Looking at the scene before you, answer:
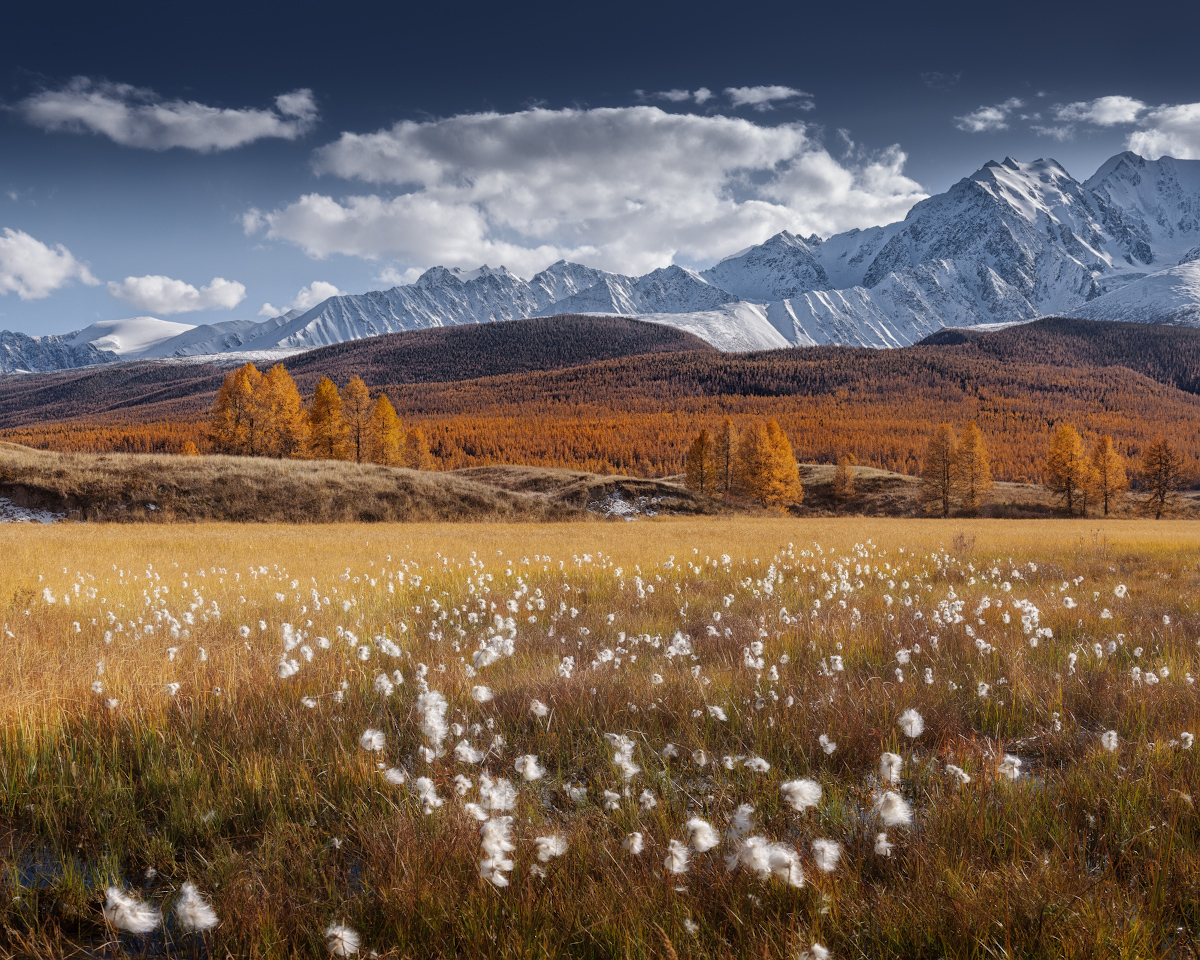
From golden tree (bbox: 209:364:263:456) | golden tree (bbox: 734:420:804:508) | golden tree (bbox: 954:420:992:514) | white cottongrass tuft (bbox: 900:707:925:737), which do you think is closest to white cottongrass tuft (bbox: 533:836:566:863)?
white cottongrass tuft (bbox: 900:707:925:737)

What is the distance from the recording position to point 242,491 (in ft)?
117

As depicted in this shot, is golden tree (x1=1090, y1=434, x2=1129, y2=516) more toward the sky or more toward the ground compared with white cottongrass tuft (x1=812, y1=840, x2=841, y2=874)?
more toward the ground

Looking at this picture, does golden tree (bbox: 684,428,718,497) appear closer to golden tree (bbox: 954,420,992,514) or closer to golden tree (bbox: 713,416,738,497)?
golden tree (bbox: 713,416,738,497)

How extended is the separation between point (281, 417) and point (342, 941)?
6392 centimetres

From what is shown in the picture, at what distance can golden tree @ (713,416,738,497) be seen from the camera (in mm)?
66562

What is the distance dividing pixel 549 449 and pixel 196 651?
148m

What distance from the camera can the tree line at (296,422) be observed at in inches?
2217

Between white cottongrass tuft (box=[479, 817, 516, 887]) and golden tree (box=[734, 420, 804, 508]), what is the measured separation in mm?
58508

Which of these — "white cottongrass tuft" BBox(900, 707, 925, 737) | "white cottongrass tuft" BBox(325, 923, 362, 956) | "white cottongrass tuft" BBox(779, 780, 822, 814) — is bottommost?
"white cottongrass tuft" BBox(325, 923, 362, 956)

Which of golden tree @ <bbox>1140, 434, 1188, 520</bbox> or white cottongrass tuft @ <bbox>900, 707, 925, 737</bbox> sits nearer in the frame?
white cottongrass tuft @ <bbox>900, 707, 925, 737</bbox>

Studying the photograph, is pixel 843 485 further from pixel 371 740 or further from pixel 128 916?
pixel 128 916

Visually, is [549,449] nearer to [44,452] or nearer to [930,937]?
[44,452]

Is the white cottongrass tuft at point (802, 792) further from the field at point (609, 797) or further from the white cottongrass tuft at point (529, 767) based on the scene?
the white cottongrass tuft at point (529, 767)

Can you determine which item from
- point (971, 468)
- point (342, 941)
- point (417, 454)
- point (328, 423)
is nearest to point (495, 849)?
point (342, 941)
